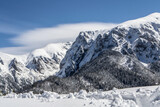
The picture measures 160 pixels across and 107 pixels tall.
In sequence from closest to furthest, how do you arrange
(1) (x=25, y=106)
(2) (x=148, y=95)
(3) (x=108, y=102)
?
1. (1) (x=25, y=106)
2. (3) (x=108, y=102)
3. (2) (x=148, y=95)

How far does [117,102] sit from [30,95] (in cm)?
1546

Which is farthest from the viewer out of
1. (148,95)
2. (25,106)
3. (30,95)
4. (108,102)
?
(30,95)

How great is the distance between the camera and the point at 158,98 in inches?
1350

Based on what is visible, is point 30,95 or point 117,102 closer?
point 117,102

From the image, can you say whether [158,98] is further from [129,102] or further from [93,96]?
[93,96]

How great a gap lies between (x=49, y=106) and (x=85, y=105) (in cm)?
418

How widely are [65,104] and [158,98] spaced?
1176 centimetres

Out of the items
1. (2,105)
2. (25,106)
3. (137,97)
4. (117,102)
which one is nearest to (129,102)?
(117,102)

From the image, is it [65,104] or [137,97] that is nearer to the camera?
[65,104]

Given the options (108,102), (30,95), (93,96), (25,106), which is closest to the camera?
(25,106)

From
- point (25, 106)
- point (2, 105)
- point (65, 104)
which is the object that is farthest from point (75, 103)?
point (2, 105)

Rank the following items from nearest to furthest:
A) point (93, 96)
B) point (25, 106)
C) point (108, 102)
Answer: point (25, 106) → point (108, 102) → point (93, 96)

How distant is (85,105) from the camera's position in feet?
104

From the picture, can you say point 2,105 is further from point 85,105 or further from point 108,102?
point 108,102
